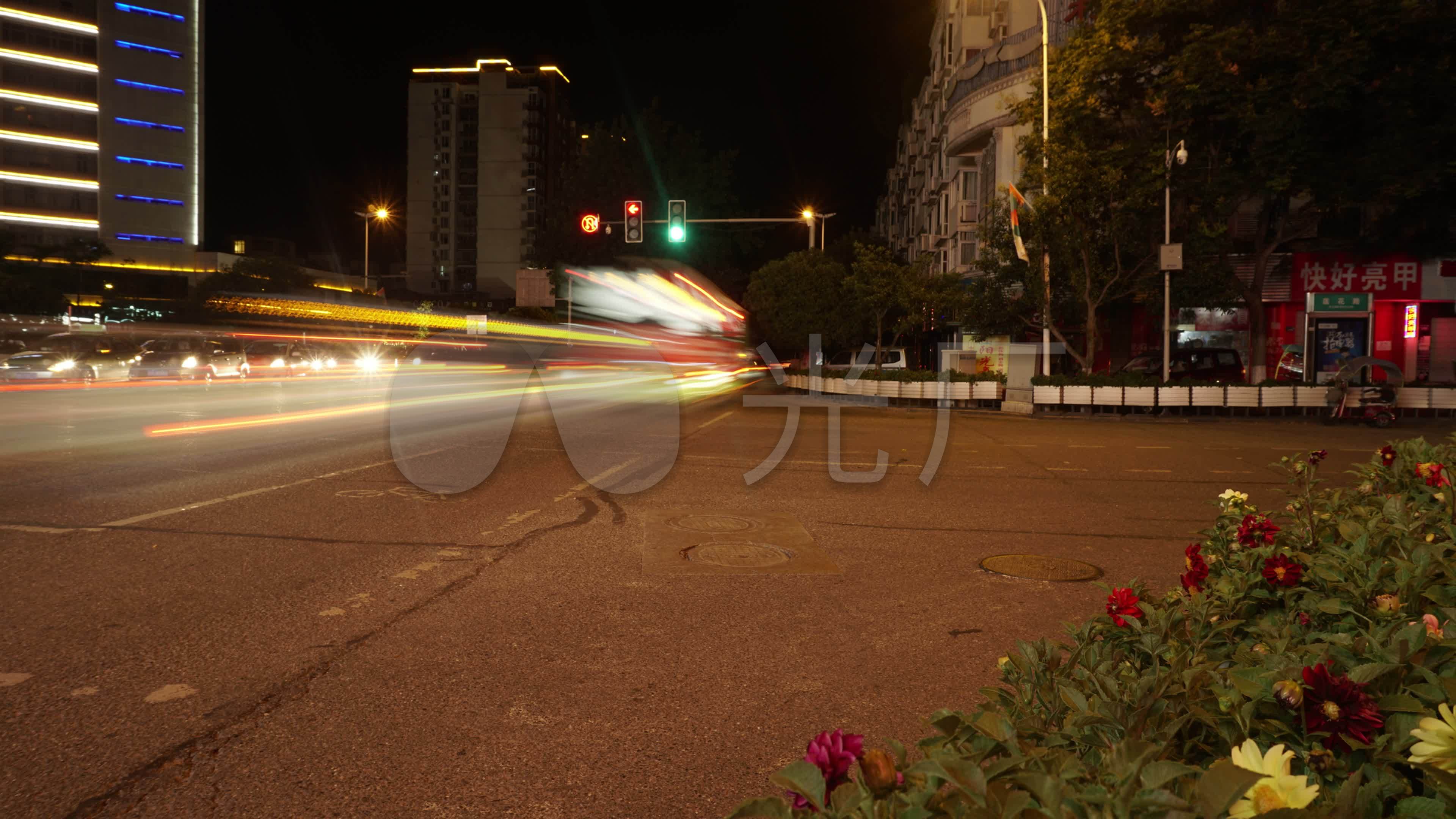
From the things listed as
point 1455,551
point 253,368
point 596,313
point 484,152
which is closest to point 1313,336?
point 596,313

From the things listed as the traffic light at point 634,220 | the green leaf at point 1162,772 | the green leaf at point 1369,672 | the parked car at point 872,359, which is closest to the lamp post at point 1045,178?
the parked car at point 872,359

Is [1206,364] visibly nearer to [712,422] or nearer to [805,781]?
[712,422]

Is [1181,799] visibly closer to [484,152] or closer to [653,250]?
[653,250]

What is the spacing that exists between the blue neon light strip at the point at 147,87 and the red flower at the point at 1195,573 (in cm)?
12229

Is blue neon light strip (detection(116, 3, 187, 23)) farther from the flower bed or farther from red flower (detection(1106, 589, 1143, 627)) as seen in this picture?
the flower bed

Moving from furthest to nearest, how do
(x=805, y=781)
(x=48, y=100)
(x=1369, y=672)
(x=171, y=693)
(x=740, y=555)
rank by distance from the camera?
(x=48, y=100), (x=740, y=555), (x=171, y=693), (x=1369, y=672), (x=805, y=781)

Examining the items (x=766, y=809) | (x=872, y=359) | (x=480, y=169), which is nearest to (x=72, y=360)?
(x=872, y=359)

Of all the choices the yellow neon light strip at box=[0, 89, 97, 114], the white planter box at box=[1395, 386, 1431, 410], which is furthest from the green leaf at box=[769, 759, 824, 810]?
the yellow neon light strip at box=[0, 89, 97, 114]

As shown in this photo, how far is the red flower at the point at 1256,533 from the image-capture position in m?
3.38

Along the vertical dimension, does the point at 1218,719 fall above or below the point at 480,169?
below

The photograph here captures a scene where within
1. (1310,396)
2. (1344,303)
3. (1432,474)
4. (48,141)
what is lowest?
(1310,396)

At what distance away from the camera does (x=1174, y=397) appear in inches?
988

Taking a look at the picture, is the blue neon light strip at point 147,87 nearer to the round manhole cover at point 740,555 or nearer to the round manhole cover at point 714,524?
the round manhole cover at point 714,524

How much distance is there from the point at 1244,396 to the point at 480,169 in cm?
13459
